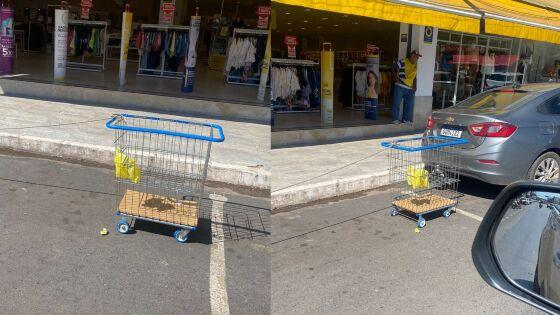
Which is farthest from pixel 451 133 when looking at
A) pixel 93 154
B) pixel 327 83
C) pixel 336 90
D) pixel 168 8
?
pixel 168 8

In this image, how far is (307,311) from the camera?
386cm

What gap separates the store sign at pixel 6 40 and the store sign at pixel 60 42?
144 centimetres

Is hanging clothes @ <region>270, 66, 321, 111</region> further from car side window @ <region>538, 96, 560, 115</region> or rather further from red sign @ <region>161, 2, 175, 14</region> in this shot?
car side window @ <region>538, 96, 560, 115</region>

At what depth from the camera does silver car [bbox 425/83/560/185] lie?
636cm

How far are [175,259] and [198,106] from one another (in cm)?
647

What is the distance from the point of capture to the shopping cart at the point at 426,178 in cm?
587

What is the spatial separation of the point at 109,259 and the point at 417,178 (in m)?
3.47

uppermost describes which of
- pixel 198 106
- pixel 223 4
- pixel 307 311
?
pixel 223 4

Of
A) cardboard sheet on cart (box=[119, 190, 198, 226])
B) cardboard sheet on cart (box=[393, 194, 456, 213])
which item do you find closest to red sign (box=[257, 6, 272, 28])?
cardboard sheet on cart (box=[393, 194, 456, 213])

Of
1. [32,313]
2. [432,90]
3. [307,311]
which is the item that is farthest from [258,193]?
[432,90]

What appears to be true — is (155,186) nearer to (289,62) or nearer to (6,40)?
(289,62)

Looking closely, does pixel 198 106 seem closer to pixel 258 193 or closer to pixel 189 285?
pixel 258 193

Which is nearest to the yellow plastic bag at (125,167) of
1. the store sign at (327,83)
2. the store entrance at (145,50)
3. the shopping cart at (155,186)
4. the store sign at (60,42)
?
the shopping cart at (155,186)

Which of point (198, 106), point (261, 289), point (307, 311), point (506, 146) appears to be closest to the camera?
point (307, 311)
